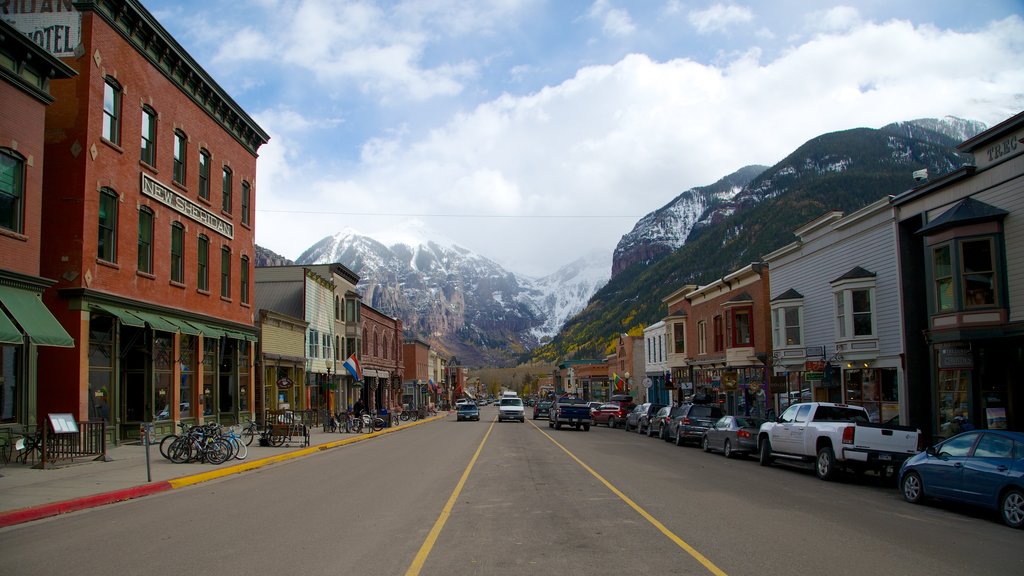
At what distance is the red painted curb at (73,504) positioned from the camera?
1133 centimetres

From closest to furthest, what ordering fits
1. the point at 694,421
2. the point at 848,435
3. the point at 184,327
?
the point at 848,435 < the point at 184,327 < the point at 694,421

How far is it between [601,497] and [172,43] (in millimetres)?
21978

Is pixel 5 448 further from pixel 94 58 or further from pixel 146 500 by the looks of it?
pixel 94 58

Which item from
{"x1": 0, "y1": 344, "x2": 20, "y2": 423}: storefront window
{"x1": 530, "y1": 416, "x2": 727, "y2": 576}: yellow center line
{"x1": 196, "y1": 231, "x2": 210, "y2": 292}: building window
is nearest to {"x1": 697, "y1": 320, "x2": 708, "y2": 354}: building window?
{"x1": 196, "y1": 231, "x2": 210, "y2": 292}: building window

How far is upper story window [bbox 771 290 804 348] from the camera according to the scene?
1253 inches

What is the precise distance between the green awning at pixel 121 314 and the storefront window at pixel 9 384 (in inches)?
131

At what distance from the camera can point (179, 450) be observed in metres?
19.9

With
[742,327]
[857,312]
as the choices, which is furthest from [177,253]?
[742,327]

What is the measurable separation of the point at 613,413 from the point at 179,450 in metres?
32.7

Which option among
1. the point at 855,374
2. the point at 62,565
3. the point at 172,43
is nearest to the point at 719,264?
the point at 855,374

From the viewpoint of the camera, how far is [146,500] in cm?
1379

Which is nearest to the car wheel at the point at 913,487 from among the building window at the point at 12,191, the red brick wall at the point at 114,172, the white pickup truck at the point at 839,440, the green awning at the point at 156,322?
the white pickup truck at the point at 839,440

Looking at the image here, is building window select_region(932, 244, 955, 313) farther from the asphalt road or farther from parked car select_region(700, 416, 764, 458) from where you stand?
parked car select_region(700, 416, 764, 458)

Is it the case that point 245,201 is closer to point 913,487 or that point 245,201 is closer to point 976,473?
point 913,487
